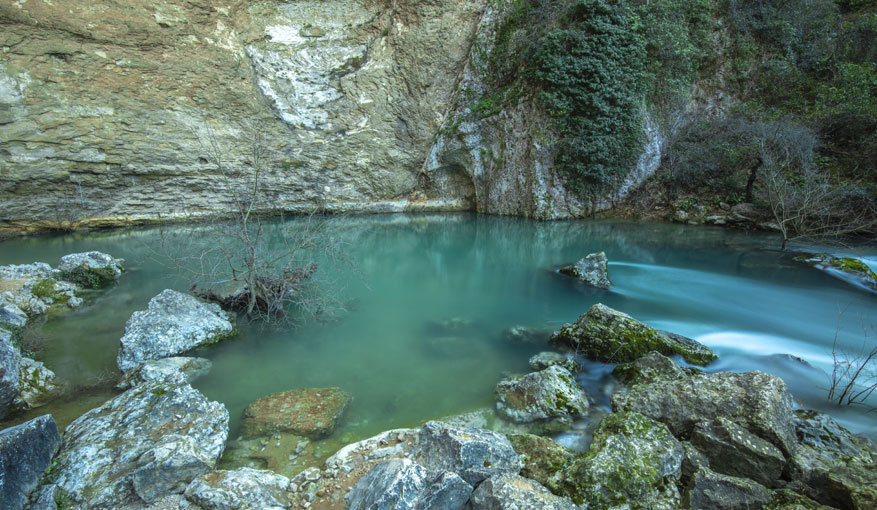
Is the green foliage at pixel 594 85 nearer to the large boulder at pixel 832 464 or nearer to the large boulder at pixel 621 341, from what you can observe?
the large boulder at pixel 621 341

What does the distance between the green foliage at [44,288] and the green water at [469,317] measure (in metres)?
0.66

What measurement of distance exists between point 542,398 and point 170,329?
5.17 metres

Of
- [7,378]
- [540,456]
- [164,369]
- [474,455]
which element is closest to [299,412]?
[164,369]

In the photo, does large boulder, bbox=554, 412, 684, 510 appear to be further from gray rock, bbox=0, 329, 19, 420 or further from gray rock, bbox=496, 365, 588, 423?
gray rock, bbox=0, 329, 19, 420

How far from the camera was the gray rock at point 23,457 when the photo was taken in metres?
2.51

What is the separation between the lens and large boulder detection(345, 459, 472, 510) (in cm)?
246

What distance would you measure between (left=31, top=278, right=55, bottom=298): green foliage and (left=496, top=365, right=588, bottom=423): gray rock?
8.60m

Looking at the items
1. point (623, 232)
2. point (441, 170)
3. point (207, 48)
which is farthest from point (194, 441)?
point (441, 170)

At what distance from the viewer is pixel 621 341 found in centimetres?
549

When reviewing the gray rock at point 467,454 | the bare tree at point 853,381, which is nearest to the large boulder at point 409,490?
the gray rock at point 467,454

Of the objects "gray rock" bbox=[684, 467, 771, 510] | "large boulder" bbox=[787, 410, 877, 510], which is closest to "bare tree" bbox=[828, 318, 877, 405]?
"large boulder" bbox=[787, 410, 877, 510]

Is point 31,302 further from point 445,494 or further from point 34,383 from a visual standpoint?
point 445,494

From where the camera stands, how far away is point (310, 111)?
660 inches

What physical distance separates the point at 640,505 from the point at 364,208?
18566mm
